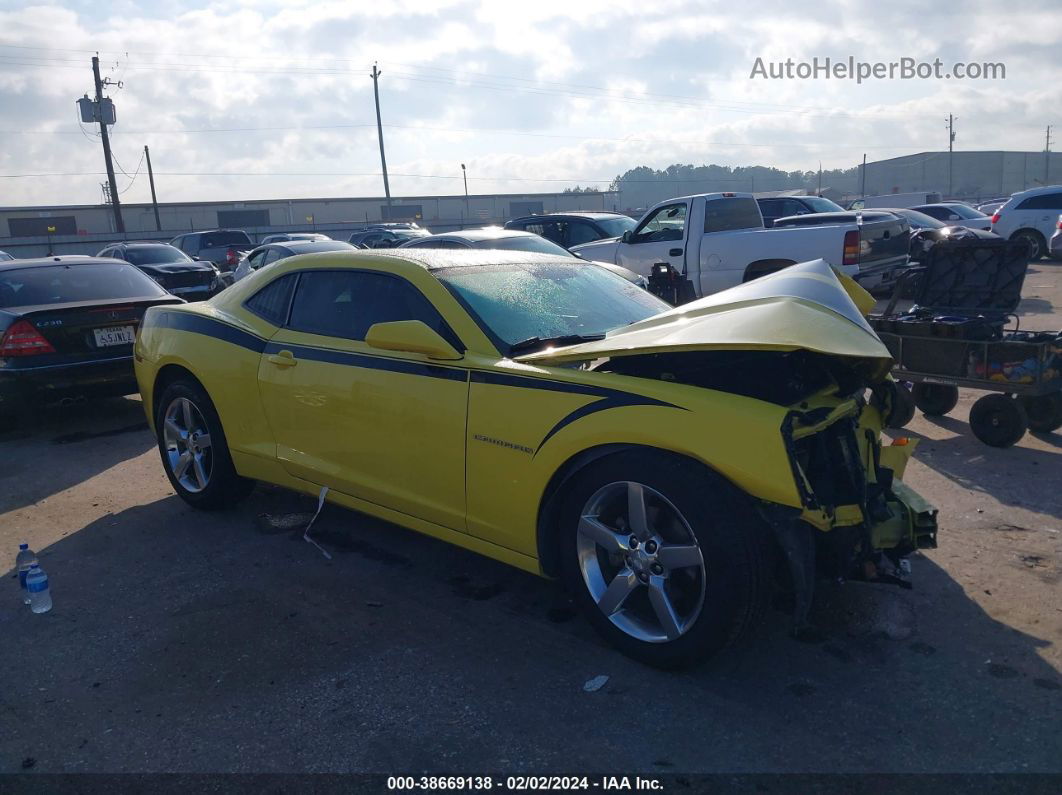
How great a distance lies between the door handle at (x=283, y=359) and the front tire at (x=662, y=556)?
190cm

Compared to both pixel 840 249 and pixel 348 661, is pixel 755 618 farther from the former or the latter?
pixel 840 249

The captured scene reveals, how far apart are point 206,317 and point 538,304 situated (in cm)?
227

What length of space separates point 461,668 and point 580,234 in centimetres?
1260

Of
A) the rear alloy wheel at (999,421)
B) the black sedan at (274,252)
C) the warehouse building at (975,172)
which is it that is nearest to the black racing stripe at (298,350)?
the rear alloy wheel at (999,421)

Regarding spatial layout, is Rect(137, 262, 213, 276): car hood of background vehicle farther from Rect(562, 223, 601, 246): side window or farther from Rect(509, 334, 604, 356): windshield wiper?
Rect(509, 334, 604, 356): windshield wiper

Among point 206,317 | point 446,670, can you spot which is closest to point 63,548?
point 206,317

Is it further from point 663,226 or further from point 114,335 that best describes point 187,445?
point 663,226

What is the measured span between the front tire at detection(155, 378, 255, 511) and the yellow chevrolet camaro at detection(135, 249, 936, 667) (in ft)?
0.95

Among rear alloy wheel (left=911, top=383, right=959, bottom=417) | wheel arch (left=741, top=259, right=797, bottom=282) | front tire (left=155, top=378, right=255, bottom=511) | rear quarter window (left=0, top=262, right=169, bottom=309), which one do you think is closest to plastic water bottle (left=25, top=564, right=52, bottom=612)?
front tire (left=155, top=378, right=255, bottom=511)

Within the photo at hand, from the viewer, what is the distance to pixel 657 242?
12.8 meters

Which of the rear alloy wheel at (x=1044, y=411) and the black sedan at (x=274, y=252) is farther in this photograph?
the black sedan at (x=274, y=252)

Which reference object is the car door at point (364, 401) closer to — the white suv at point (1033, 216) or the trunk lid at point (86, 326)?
the trunk lid at point (86, 326)

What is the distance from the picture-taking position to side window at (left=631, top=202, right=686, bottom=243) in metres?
12.7

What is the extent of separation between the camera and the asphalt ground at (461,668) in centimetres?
291
